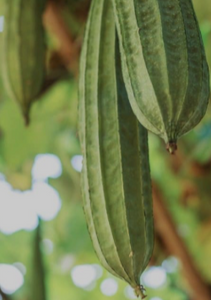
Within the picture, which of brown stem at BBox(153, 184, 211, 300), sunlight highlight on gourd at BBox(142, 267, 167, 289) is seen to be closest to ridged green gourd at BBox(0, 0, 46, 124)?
brown stem at BBox(153, 184, 211, 300)

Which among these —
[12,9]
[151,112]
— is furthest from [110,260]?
[12,9]

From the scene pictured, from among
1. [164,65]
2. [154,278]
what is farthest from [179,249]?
[164,65]

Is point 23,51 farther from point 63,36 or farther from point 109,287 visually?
point 109,287

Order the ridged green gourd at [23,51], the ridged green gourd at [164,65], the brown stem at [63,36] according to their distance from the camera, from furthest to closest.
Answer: the brown stem at [63,36], the ridged green gourd at [23,51], the ridged green gourd at [164,65]

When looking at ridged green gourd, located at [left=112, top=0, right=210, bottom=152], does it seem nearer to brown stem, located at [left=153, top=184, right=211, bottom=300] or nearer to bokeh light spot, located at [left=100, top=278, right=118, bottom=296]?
brown stem, located at [left=153, top=184, right=211, bottom=300]

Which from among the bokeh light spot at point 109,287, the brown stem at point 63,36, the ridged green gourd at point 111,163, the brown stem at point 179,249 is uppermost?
the brown stem at point 63,36

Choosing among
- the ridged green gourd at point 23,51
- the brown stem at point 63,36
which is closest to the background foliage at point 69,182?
the brown stem at point 63,36

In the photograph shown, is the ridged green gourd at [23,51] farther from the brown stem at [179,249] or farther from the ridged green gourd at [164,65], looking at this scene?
the brown stem at [179,249]

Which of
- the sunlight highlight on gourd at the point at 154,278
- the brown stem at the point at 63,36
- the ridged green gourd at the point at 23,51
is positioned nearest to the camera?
the ridged green gourd at the point at 23,51
